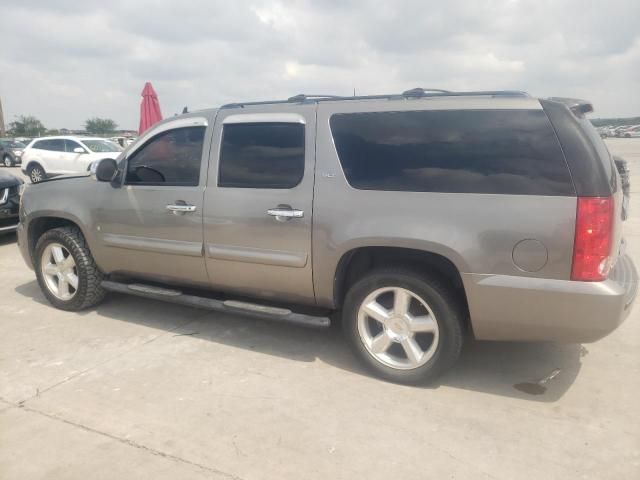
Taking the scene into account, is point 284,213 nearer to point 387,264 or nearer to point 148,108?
point 387,264

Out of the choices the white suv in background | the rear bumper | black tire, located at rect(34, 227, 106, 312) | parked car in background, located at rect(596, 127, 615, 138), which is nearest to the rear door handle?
black tire, located at rect(34, 227, 106, 312)

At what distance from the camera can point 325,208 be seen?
3.34 meters

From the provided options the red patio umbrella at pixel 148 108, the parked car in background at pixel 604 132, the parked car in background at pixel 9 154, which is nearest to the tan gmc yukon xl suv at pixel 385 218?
the parked car in background at pixel 604 132

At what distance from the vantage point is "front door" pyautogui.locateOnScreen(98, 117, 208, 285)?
3.90 metres

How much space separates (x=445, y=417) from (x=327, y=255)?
1226mm

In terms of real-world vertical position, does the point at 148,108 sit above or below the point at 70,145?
above

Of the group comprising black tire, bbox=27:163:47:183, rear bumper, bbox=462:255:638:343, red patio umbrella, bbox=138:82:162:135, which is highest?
red patio umbrella, bbox=138:82:162:135

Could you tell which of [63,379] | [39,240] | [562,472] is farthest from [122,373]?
[562,472]

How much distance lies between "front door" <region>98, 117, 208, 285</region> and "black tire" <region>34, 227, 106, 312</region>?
1.03 ft

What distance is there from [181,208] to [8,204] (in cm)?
508

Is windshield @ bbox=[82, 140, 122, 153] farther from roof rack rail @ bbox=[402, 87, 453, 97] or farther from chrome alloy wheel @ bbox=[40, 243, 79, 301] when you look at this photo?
roof rack rail @ bbox=[402, 87, 453, 97]

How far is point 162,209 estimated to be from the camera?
3992 millimetres

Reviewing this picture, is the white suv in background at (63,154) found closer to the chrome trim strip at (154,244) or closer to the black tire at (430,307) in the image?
the chrome trim strip at (154,244)

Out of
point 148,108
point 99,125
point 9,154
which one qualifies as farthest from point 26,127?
point 148,108
